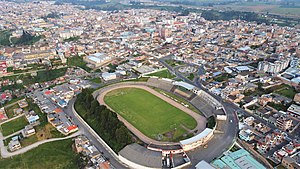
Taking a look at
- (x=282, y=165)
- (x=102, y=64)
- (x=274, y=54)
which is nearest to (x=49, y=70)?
(x=102, y=64)

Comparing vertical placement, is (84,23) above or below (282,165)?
above

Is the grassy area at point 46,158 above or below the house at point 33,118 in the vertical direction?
below

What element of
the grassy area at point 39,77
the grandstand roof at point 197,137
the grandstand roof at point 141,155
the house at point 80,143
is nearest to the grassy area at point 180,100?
the grandstand roof at point 197,137

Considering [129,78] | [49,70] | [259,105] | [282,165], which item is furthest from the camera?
[49,70]

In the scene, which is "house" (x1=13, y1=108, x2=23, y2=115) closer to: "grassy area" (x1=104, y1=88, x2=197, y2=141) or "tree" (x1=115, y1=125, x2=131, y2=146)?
"grassy area" (x1=104, y1=88, x2=197, y2=141)

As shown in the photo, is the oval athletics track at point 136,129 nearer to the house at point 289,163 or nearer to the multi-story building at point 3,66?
the house at point 289,163

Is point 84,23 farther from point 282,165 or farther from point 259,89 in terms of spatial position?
point 282,165
